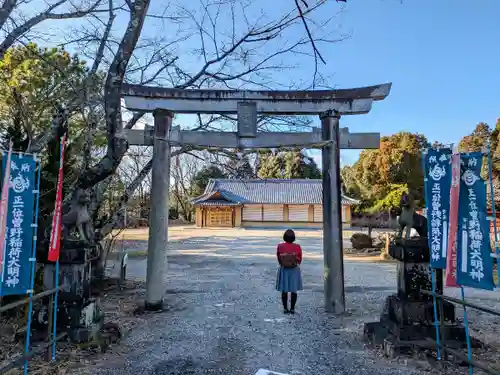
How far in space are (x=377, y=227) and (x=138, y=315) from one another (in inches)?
1296

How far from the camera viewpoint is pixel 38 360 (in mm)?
3721

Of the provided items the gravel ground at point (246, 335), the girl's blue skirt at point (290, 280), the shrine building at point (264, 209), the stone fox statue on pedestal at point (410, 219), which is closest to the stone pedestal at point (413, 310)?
the stone fox statue on pedestal at point (410, 219)

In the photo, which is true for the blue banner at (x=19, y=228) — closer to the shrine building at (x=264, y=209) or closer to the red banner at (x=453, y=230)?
the red banner at (x=453, y=230)

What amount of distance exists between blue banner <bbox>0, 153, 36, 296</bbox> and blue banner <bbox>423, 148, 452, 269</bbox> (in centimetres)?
400

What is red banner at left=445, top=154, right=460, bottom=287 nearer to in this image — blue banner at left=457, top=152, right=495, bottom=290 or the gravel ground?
blue banner at left=457, top=152, right=495, bottom=290

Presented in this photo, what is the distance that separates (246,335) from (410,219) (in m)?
2.71

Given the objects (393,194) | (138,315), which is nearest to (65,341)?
(138,315)

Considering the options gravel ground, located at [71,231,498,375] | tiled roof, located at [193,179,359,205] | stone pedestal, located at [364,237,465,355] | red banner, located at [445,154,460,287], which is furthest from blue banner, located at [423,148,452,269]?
tiled roof, located at [193,179,359,205]

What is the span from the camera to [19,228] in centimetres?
326

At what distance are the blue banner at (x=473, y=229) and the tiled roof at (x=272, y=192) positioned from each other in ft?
106

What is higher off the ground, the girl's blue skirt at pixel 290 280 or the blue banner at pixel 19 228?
the blue banner at pixel 19 228

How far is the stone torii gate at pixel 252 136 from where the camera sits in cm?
605

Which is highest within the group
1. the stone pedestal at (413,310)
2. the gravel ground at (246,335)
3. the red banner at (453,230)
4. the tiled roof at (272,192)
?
the tiled roof at (272,192)

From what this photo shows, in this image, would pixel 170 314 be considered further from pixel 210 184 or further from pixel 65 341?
pixel 210 184
